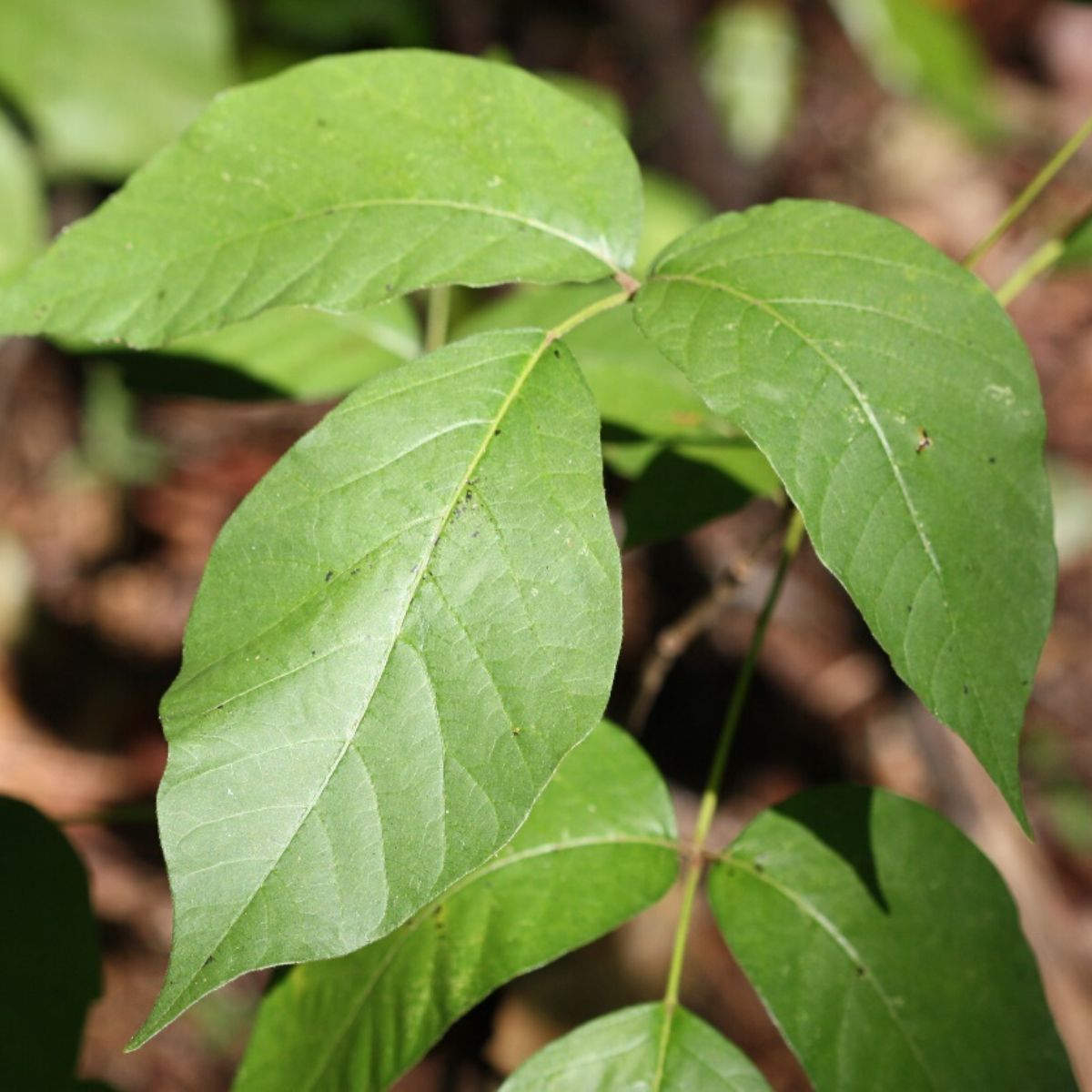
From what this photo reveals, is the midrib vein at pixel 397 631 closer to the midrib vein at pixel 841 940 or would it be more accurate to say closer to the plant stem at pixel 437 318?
the midrib vein at pixel 841 940

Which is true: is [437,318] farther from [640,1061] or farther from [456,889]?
[640,1061]

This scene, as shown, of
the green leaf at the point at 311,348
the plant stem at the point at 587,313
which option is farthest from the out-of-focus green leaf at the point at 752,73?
the plant stem at the point at 587,313

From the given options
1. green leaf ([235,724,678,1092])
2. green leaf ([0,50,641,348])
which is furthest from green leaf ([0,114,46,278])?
green leaf ([235,724,678,1092])

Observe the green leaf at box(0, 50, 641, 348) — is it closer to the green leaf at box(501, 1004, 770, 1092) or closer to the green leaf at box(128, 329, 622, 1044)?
the green leaf at box(128, 329, 622, 1044)

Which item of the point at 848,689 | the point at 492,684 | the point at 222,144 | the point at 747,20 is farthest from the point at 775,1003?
the point at 747,20

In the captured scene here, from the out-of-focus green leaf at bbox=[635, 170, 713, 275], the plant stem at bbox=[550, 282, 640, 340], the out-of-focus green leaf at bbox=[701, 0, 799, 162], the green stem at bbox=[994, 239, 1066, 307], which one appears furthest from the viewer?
the out-of-focus green leaf at bbox=[701, 0, 799, 162]

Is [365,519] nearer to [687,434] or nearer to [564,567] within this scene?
[564,567]

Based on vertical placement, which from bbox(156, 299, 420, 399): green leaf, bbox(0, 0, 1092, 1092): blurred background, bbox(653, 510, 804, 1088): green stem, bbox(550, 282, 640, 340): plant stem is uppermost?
bbox(550, 282, 640, 340): plant stem

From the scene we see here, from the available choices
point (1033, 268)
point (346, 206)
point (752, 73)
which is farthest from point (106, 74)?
point (752, 73)
